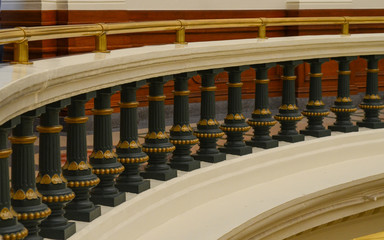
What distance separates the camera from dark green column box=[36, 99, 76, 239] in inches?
135

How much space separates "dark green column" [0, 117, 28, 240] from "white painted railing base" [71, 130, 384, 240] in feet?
→ 1.68

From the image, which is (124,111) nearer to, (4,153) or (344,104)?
(4,153)

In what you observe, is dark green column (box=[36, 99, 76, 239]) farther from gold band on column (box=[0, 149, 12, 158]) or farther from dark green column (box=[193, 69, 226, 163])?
dark green column (box=[193, 69, 226, 163])

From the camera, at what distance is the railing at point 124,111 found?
317 centimetres

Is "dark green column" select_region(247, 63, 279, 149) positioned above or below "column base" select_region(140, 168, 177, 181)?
above

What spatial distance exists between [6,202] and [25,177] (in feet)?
0.80

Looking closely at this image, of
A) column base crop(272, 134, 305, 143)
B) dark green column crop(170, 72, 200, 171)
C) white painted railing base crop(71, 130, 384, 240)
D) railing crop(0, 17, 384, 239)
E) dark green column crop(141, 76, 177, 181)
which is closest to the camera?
railing crop(0, 17, 384, 239)

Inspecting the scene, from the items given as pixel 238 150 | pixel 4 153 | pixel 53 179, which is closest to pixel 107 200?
pixel 53 179

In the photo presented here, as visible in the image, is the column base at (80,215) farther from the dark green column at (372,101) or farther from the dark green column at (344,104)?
the dark green column at (372,101)

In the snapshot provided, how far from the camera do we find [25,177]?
126 inches

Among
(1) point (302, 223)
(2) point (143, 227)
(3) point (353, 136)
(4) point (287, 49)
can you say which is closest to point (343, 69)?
(3) point (353, 136)

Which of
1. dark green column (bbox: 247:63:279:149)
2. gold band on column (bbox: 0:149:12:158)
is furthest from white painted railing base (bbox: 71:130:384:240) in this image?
gold band on column (bbox: 0:149:12:158)

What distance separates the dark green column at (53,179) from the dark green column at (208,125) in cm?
196

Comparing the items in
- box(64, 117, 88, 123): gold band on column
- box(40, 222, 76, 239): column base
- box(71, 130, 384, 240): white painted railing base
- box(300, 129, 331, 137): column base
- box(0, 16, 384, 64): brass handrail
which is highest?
box(0, 16, 384, 64): brass handrail
